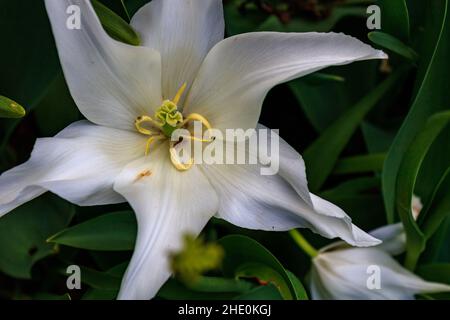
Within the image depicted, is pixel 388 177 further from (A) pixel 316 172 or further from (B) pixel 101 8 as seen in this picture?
(B) pixel 101 8

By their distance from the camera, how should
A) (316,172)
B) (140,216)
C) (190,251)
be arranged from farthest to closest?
(316,172) → (140,216) → (190,251)

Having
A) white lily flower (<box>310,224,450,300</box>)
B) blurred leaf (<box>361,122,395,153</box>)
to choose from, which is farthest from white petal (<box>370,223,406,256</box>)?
blurred leaf (<box>361,122,395,153</box>)

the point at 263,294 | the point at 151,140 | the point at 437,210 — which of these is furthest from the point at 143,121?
the point at 437,210

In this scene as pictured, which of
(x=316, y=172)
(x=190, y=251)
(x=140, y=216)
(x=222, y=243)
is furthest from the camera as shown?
(x=316, y=172)

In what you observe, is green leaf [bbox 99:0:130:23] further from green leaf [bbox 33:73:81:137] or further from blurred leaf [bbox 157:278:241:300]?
blurred leaf [bbox 157:278:241:300]

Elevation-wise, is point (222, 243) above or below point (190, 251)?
below

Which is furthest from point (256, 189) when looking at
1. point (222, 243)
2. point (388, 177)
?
point (388, 177)

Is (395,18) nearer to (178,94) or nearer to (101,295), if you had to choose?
(178,94)
